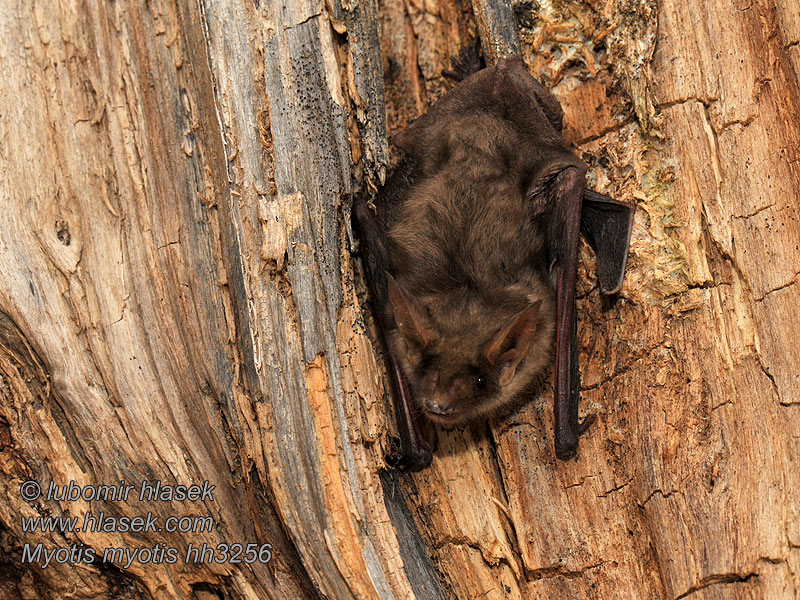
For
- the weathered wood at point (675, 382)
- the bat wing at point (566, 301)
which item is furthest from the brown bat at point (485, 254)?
the weathered wood at point (675, 382)

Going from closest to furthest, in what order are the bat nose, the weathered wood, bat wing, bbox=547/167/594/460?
the weathered wood < bat wing, bbox=547/167/594/460 < the bat nose

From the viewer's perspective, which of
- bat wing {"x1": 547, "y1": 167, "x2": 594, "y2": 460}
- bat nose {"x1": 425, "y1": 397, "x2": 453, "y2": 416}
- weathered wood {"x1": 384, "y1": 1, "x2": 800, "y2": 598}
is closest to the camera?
weathered wood {"x1": 384, "y1": 1, "x2": 800, "y2": 598}

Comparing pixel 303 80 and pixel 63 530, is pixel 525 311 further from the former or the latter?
pixel 63 530

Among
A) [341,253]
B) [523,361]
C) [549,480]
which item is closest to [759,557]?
Result: [549,480]

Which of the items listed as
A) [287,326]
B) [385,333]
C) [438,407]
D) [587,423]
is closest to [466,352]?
[438,407]

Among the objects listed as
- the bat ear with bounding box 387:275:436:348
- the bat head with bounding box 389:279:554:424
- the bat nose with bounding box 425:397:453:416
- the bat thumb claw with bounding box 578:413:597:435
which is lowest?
the bat thumb claw with bounding box 578:413:597:435

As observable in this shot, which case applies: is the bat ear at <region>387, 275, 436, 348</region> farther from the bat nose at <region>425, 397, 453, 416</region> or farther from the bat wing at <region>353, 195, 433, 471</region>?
the bat nose at <region>425, 397, 453, 416</region>

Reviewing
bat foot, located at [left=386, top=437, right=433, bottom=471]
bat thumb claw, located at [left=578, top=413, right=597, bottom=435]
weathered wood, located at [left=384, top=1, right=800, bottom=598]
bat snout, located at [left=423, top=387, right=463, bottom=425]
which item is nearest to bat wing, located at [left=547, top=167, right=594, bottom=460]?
bat thumb claw, located at [left=578, top=413, right=597, bottom=435]
